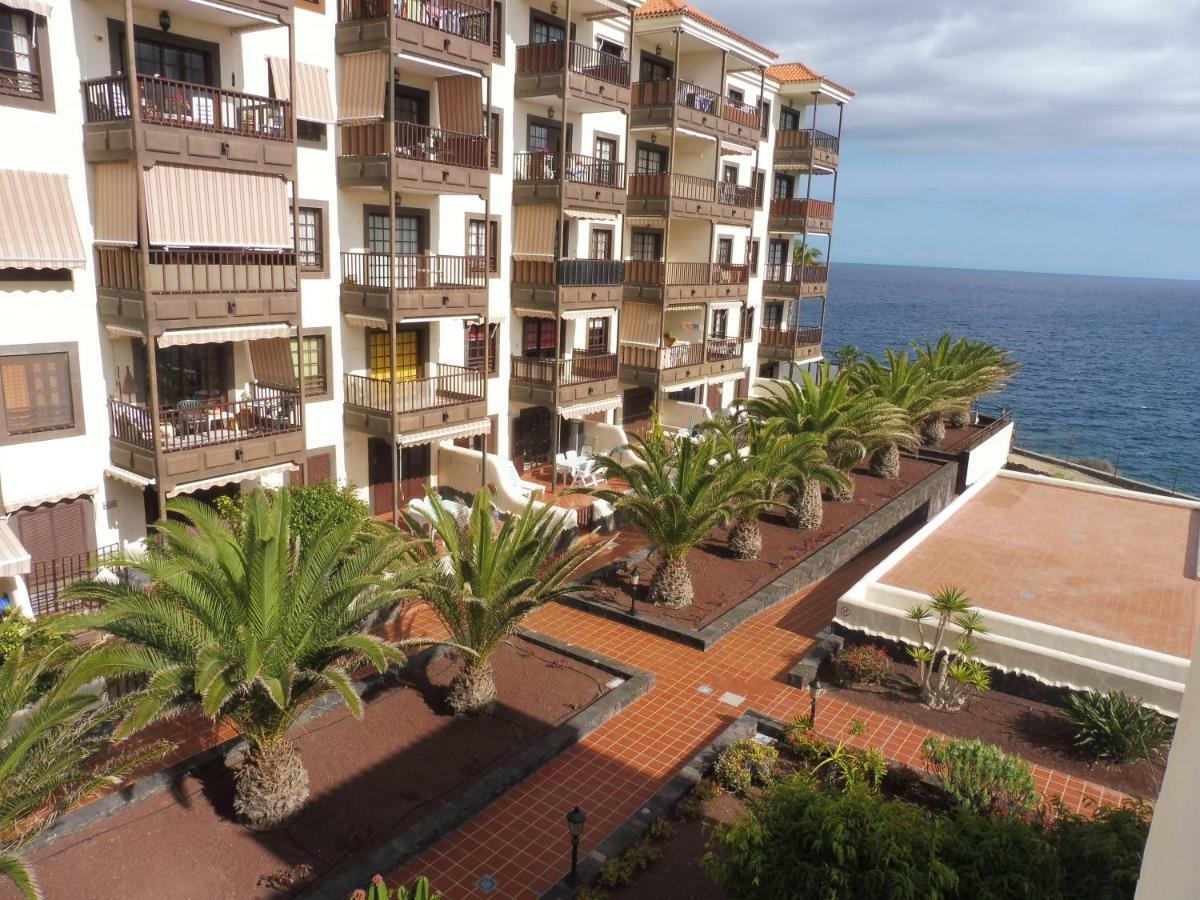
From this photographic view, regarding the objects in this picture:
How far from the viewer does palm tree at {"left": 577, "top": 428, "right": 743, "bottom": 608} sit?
53.4 feet

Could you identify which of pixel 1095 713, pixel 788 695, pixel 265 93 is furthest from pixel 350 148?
pixel 1095 713

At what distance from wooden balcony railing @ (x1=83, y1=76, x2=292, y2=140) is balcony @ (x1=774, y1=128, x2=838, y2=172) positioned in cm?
2423

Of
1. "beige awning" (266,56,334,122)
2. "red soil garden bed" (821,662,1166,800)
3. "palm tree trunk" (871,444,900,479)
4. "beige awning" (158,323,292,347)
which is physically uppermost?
"beige awning" (266,56,334,122)

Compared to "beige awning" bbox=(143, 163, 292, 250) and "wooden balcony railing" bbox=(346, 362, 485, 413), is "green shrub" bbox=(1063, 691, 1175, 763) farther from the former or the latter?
"beige awning" bbox=(143, 163, 292, 250)

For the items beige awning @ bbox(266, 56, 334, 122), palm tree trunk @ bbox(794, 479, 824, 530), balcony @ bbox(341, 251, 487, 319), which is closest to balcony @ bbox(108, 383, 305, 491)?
balcony @ bbox(341, 251, 487, 319)

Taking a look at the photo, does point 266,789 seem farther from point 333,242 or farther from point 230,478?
point 333,242

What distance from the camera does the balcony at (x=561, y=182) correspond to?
78.4 feet

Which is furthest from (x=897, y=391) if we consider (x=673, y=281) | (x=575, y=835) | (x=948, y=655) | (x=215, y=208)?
(x=575, y=835)

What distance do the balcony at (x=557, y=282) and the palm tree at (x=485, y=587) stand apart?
12778 millimetres

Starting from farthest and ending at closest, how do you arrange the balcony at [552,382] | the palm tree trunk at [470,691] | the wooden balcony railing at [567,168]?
1. the balcony at [552,382]
2. the wooden balcony railing at [567,168]
3. the palm tree trunk at [470,691]

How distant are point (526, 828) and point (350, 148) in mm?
15370

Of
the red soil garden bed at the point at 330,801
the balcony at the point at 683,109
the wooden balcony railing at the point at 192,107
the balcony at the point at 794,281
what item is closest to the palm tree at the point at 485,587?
the red soil garden bed at the point at 330,801

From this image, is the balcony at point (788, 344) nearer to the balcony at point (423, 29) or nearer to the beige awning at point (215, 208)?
the balcony at point (423, 29)

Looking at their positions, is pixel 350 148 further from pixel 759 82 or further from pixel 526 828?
pixel 759 82
